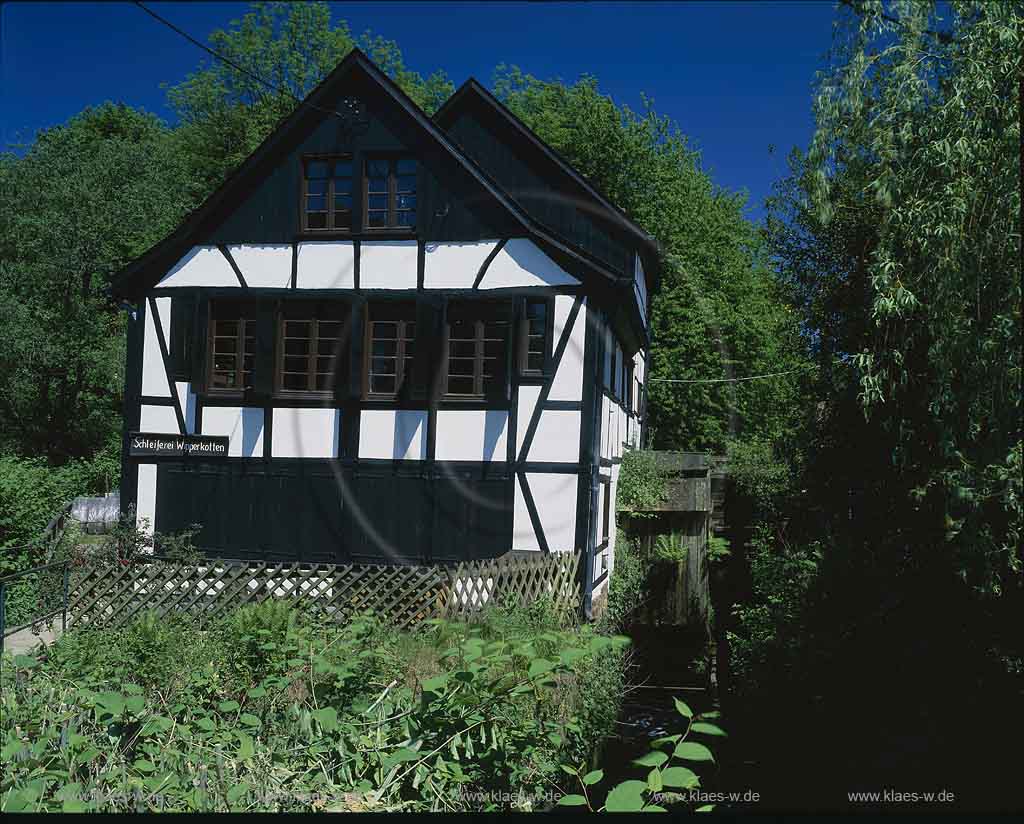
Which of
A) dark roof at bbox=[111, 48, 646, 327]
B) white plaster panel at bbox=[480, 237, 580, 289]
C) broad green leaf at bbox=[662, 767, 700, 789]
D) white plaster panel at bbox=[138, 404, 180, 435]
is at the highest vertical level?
dark roof at bbox=[111, 48, 646, 327]

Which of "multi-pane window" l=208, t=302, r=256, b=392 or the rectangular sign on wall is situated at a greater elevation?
"multi-pane window" l=208, t=302, r=256, b=392

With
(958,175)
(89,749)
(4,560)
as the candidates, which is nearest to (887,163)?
(958,175)

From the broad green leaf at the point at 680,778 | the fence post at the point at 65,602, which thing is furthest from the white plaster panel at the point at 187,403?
the broad green leaf at the point at 680,778

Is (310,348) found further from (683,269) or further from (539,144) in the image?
(683,269)

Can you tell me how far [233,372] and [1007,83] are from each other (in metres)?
11.1

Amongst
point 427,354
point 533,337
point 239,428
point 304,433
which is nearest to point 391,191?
point 427,354

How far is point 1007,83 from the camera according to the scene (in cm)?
750

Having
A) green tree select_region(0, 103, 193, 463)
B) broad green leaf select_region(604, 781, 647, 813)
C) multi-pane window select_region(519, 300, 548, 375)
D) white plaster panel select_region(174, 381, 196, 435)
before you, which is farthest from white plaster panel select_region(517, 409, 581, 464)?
green tree select_region(0, 103, 193, 463)

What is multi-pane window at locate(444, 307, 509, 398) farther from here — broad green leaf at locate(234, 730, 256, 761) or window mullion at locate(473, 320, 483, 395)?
broad green leaf at locate(234, 730, 256, 761)

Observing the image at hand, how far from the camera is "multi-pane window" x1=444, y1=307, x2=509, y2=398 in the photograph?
1307 centimetres

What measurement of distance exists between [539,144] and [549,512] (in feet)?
24.5

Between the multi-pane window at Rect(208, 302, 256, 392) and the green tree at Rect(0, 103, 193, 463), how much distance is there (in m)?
9.45

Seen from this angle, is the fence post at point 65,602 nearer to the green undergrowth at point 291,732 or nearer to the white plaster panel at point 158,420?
the green undergrowth at point 291,732

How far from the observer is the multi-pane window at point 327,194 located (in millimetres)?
13883
